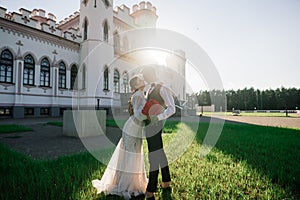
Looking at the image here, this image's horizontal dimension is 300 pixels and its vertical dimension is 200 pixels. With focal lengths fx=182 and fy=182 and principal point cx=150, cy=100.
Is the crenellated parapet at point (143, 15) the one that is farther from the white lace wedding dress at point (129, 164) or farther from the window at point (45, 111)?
the white lace wedding dress at point (129, 164)

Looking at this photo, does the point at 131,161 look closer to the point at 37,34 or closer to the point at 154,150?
the point at 154,150

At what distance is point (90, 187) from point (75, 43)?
1968cm

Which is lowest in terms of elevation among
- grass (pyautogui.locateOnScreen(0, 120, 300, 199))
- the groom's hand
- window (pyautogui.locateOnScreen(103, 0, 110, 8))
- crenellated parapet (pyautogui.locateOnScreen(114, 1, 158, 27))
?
grass (pyautogui.locateOnScreen(0, 120, 300, 199))

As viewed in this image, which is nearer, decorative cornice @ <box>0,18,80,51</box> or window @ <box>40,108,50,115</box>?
decorative cornice @ <box>0,18,80,51</box>

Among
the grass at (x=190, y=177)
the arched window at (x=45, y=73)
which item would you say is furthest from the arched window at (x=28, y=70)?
the grass at (x=190, y=177)

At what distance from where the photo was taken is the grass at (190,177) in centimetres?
250

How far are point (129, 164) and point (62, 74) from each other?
1845 cm

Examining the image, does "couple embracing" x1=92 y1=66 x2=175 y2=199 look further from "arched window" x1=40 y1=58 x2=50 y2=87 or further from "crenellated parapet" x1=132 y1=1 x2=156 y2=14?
"crenellated parapet" x1=132 y1=1 x2=156 y2=14

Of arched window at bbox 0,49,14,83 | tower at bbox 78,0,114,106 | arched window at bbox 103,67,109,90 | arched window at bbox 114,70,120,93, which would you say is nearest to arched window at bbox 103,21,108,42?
tower at bbox 78,0,114,106

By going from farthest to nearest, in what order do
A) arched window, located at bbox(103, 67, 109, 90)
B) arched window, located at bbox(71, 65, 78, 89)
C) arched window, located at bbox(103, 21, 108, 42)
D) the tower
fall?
arched window, located at bbox(103, 67, 109, 90)
arched window, located at bbox(103, 21, 108, 42)
arched window, located at bbox(71, 65, 78, 89)
the tower

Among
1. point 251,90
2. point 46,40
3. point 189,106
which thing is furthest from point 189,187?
point 251,90

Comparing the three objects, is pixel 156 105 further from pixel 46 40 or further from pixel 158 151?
pixel 46 40

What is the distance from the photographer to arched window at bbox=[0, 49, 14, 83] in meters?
14.3

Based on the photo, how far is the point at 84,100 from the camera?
62.2 ft
